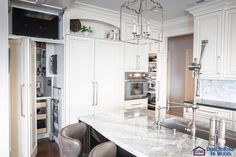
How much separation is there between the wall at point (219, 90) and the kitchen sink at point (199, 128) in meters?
1.97

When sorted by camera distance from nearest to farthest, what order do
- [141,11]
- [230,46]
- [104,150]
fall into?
1. [104,150]
2. [141,11]
3. [230,46]

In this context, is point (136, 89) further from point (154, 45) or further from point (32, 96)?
point (32, 96)

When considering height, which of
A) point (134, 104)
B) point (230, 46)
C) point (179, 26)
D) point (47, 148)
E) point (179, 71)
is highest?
point (179, 26)

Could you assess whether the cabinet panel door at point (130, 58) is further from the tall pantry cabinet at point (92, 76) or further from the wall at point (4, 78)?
the wall at point (4, 78)

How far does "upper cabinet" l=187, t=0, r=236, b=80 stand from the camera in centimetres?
324

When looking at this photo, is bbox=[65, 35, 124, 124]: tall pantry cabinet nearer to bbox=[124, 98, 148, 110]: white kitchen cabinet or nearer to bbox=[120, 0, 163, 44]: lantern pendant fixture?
bbox=[124, 98, 148, 110]: white kitchen cabinet

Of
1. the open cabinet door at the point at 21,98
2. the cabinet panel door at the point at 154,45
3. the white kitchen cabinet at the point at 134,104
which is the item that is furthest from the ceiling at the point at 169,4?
the white kitchen cabinet at the point at 134,104

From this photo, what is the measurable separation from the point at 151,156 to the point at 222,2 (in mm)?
3163

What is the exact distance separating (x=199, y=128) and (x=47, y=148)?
283 centimetres

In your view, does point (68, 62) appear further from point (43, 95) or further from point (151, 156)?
point (151, 156)

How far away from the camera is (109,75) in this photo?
3.92m

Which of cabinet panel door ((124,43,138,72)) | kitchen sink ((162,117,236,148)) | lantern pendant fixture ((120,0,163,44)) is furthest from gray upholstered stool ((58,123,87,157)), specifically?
cabinet panel door ((124,43,138,72))

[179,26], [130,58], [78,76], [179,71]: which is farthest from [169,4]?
[179,71]

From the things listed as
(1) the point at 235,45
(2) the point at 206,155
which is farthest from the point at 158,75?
(2) the point at 206,155
